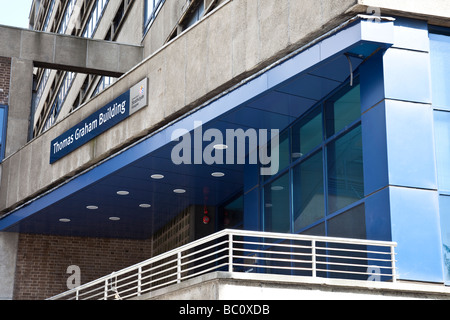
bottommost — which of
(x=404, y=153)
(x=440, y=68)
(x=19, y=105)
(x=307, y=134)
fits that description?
(x=404, y=153)

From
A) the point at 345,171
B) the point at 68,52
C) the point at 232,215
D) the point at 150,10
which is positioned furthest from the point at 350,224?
the point at 68,52

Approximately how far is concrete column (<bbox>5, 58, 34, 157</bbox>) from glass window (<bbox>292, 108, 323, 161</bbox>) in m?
12.1

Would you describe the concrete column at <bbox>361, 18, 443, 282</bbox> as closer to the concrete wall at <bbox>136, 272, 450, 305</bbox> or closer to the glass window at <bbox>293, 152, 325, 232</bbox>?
the concrete wall at <bbox>136, 272, 450, 305</bbox>

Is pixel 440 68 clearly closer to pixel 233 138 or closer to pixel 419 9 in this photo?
pixel 419 9

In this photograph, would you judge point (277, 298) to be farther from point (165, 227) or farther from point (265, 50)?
point (165, 227)

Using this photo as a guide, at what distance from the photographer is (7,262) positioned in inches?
979

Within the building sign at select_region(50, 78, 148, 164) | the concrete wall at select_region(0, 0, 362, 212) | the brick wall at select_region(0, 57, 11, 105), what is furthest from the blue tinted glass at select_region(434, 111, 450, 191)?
the brick wall at select_region(0, 57, 11, 105)

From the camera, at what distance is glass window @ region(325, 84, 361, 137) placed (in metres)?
15.2

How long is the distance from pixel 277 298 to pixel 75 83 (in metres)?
27.4

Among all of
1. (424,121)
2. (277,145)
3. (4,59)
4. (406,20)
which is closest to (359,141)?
(424,121)

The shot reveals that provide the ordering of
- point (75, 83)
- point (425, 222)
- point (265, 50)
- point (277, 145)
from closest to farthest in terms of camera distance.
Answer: point (425, 222), point (265, 50), point (277, 145), point (75, 83)

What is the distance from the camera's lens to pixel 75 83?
1469 inches

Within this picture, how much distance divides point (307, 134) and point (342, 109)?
1573 millimetres

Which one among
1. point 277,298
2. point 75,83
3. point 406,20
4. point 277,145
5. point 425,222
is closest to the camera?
point 277,298
